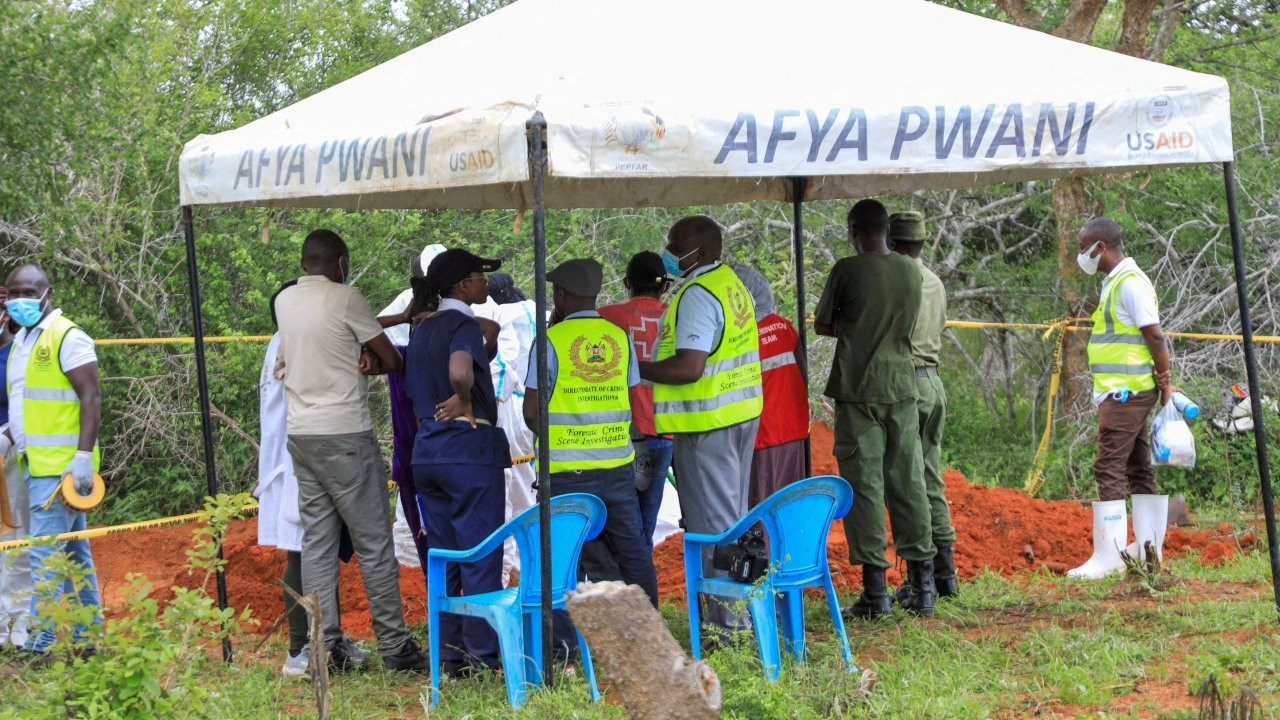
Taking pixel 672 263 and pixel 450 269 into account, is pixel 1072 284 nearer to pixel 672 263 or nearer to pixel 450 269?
pixel 672 263

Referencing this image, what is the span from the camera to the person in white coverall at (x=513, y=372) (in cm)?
755

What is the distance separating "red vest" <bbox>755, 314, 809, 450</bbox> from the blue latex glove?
125 inches

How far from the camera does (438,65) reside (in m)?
5.91

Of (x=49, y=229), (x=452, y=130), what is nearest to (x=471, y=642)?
(x=452, y=130)

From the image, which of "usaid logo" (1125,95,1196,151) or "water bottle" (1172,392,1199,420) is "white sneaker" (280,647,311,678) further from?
"water bottle" (1172,392,1199,420)

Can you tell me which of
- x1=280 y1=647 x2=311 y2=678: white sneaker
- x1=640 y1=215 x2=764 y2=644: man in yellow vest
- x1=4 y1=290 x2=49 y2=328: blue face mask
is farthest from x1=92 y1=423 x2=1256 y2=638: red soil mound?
x1=640 y1=215 x2=764 y2=644: man in yellow vest

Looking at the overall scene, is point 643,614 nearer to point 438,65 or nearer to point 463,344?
point 463,344

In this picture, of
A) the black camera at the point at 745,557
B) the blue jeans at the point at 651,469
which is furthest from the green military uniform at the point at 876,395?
the black camera at the point at 745,557

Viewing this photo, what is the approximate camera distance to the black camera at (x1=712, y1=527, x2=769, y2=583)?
539cm

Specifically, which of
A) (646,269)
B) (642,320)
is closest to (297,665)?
(642,320)

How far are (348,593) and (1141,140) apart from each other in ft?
15.7

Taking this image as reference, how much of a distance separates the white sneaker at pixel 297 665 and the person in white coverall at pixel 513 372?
173 cm

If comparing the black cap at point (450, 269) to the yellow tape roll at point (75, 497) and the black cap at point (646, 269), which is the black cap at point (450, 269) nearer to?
the black cap at point (646, 269)

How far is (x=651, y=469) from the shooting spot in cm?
658
